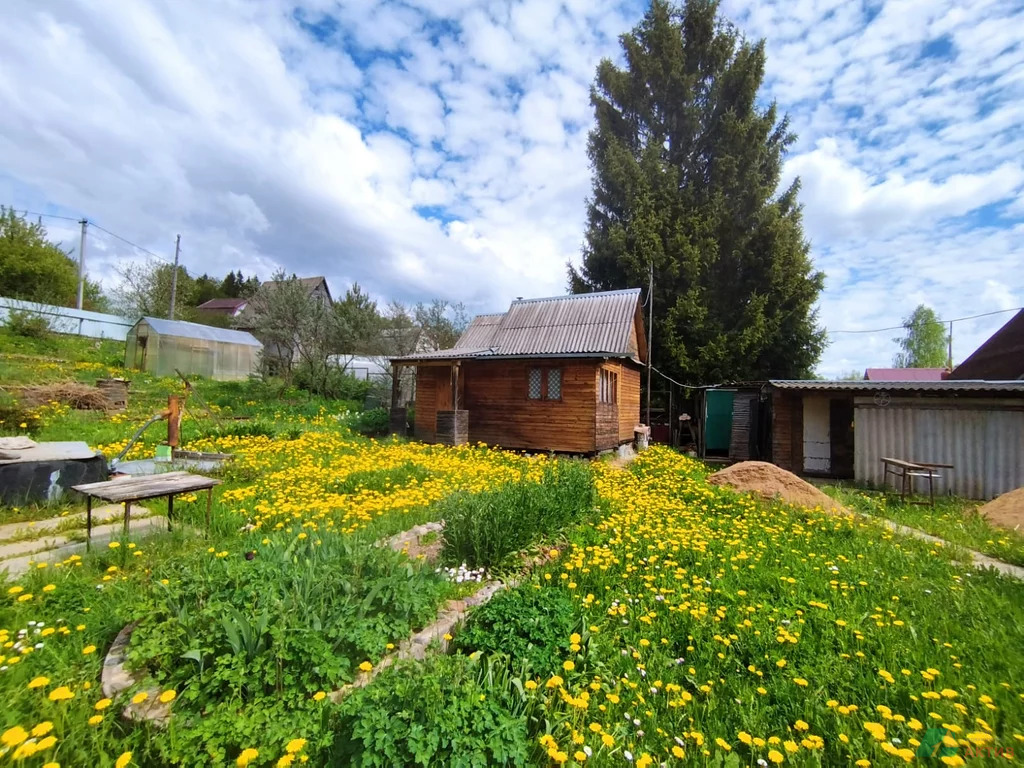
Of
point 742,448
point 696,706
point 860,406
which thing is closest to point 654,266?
point 742,448

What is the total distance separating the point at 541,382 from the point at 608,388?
2312mm

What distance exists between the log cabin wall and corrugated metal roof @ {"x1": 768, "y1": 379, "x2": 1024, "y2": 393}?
548 cm

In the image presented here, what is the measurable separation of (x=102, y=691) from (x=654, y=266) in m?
21.9

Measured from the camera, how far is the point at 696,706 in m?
2.62

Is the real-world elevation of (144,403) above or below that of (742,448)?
above

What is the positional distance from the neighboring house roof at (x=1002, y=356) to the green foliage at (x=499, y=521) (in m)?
20.4

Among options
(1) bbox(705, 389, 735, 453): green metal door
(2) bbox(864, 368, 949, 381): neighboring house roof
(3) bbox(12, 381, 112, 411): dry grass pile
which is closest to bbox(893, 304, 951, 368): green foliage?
(2) bbox(864, 368, 949, 381): neighboring house roof

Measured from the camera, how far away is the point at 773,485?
8.52 metres

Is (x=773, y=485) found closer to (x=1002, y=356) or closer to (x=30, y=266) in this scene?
(x=1002, y=356)

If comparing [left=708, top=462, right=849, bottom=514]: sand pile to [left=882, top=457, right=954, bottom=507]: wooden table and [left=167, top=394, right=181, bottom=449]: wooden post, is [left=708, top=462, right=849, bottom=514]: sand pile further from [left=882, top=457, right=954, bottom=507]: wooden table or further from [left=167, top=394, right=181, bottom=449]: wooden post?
[left=167, top=394, right=181, bottom=449]: wooden post

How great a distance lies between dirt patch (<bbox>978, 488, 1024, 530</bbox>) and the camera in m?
7.13

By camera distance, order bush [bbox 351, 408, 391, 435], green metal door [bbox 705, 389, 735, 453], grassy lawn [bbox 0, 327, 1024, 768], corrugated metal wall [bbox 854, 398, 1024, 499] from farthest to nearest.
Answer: green metal door [bbox 705, 389, 735, 453], bush [bbox 351, 408, 391, 435], corrugated metal wall [bbox 854, 398, 1024, 499], grassy lawn [bbox 0, 327, 1024, 768]

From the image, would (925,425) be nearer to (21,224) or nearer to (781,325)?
(781,325)

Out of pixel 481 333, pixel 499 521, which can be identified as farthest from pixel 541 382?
pixel 499 521
